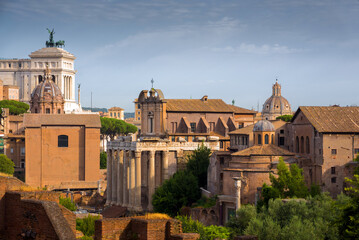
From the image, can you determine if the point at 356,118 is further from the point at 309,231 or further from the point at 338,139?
the point at 309,231

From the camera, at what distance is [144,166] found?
201ft

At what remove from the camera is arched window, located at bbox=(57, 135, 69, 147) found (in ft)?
279

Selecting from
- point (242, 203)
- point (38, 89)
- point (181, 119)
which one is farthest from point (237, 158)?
point (38, 89)

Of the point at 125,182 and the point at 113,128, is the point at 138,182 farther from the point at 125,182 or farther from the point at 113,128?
the point at 113,128

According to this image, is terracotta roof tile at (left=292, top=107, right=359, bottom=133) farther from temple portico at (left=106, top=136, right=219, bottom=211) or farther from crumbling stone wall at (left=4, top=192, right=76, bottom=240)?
crumbling stone wall at (left=4, top=192, right=76, bottom=240)

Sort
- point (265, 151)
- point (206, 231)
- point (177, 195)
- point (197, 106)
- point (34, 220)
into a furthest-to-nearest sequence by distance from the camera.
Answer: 1. point (197, 106)
2. point (177, 195)
3. point (265, 151)
4. point (206, 231)
5. point (34, 220)

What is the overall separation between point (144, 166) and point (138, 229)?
4202 cm

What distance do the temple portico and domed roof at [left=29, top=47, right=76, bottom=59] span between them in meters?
90.7

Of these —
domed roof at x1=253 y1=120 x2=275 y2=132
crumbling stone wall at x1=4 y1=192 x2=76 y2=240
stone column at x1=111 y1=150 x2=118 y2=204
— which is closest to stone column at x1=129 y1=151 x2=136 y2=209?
stone column at x1=111 y1=150 x2=118 y2=204

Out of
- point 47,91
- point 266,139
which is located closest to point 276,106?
point 47,91

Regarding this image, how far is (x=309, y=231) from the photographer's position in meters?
32.3

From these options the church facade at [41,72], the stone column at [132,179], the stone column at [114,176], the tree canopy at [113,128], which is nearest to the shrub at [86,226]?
the stone column at [132,179]

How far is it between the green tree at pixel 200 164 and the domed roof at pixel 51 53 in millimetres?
97284

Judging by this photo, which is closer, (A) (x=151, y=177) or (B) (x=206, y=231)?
(B) (x=206, y=231)
